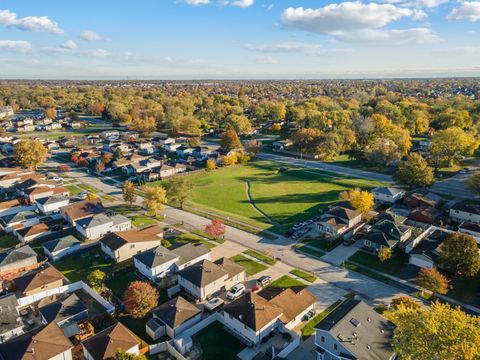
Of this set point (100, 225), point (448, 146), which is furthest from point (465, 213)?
point (100, 225)

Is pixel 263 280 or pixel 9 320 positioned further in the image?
pixel 263 280

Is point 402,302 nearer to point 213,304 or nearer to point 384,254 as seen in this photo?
point 384,254

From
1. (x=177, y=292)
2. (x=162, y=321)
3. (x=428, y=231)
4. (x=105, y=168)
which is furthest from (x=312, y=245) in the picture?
(x=105, y=168)

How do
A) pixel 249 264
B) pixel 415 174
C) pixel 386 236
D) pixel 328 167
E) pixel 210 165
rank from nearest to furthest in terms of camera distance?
pixel 249 264 → pixel 386 236 → pixel 415 174 → pixel 210 165 → pixel 328 167

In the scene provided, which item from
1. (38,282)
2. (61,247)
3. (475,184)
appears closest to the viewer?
(38,282)

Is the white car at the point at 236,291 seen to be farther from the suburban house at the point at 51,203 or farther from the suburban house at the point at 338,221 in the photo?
the suburban house at the point at 51,203

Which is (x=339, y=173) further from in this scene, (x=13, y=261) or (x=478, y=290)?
(x=13, y=261)
